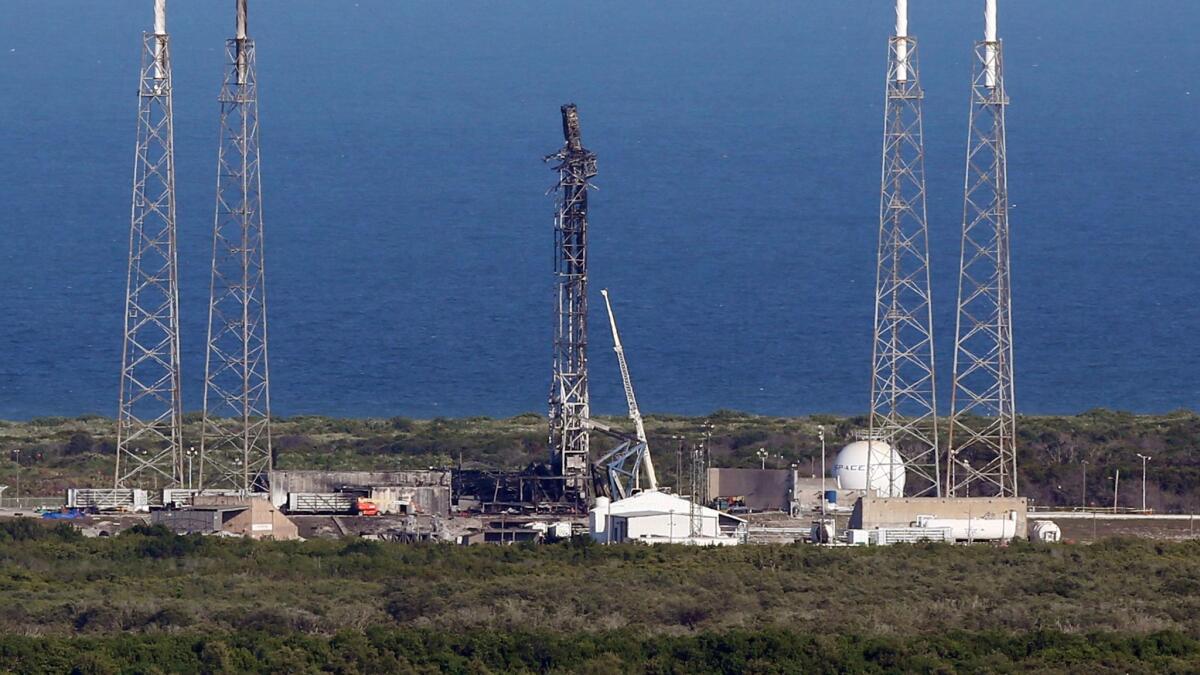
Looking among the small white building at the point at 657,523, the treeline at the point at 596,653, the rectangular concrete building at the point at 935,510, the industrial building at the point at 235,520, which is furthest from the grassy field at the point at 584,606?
the rectangular concrete building at the point at 935,510

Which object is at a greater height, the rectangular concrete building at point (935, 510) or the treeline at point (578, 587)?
the rectangular concrete building at point (935, 510)

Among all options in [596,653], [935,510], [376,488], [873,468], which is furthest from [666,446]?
[596,653]

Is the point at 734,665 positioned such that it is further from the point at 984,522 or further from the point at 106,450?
the point at 106,450

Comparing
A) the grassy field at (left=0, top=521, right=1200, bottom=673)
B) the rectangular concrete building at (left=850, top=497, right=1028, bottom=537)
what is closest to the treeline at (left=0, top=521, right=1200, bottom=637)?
the grassy field at (left=0, top=521, right=1200, bottom=673)

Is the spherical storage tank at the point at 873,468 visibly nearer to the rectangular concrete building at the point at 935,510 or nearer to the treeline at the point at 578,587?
the rectangular concrete building at the point at 935,510

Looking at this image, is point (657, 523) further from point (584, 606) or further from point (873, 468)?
point (584, 606)

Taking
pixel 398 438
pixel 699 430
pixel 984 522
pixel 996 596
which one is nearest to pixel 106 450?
pixel 398 438
